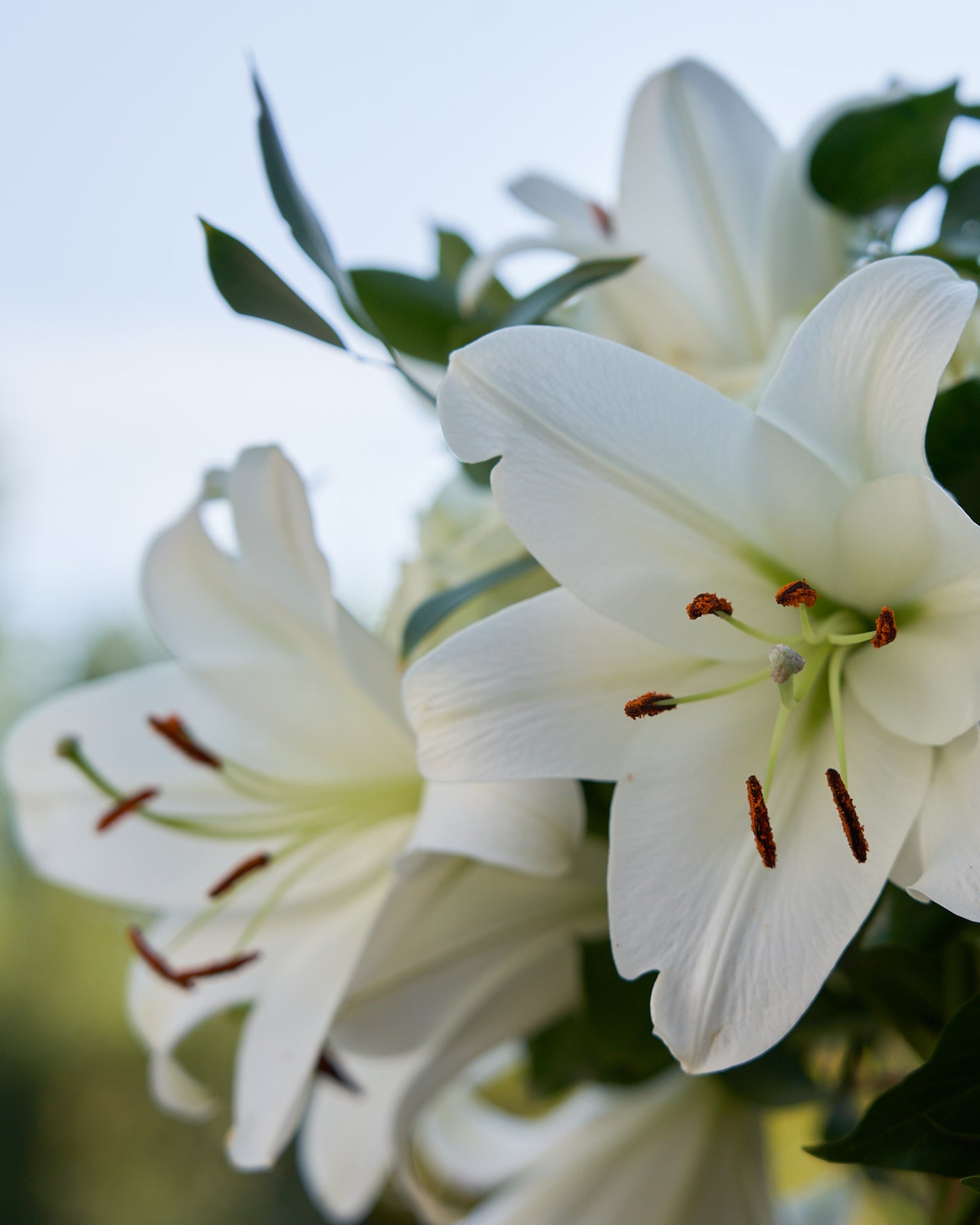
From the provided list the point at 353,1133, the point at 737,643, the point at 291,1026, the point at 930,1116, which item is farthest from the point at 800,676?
the point at 353,1133

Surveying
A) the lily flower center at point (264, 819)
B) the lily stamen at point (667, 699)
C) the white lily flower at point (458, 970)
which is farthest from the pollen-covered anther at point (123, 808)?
the lily stamen at point (667, 699)

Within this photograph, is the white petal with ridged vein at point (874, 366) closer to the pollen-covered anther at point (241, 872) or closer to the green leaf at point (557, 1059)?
the pollen-covered anther at point (241, 872)

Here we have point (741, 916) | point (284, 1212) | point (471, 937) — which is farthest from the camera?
point (284, 1212)

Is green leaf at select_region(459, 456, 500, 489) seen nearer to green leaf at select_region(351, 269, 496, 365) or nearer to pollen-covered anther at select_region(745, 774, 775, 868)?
green leaf at select_region(351, 269, 496, 365)

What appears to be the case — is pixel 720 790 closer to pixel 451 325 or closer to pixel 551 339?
pixel 551 339

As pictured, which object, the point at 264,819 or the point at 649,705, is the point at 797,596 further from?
the point at 264,819

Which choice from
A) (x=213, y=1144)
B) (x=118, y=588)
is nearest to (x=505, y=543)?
(x=213, y=1144)
